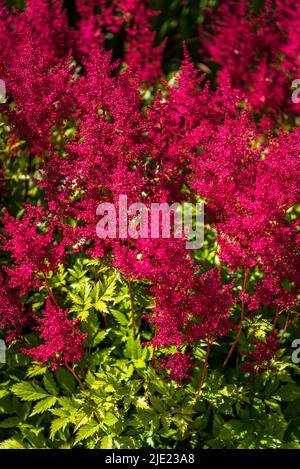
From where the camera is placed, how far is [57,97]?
288 centimetres

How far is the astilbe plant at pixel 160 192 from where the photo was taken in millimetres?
2336

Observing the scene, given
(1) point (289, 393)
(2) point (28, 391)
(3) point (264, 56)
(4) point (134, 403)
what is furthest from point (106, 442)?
(3) point (264, 56)

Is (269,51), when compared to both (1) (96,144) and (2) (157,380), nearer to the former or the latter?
(1) (96,144)

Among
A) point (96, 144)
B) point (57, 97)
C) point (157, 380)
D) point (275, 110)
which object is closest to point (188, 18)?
point (275, 110)

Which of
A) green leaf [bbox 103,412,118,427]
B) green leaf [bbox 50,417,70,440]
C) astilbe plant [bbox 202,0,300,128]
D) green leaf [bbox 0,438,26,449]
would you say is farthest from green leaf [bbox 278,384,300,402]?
astilbe plant [bbox 202,0,300,128]

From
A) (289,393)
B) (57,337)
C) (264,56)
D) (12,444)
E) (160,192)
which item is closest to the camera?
(57,337)

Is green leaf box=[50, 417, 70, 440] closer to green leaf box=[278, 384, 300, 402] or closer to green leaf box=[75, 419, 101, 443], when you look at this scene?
green leaf box=[75, 419, 101, 443]

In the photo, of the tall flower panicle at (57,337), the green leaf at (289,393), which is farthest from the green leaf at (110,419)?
the green leaf at (289,393)

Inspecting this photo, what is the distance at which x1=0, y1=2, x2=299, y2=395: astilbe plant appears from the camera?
2.34 metres

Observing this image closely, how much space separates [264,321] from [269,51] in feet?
9.31

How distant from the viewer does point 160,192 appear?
2.52 m

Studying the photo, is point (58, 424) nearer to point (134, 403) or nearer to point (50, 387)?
point (50, 387)
